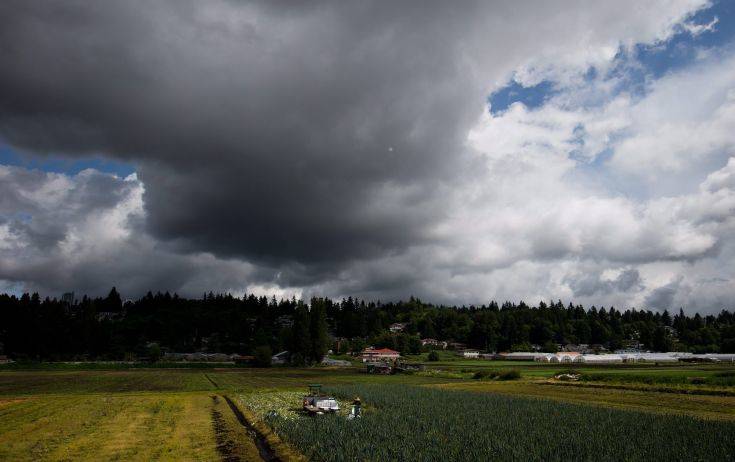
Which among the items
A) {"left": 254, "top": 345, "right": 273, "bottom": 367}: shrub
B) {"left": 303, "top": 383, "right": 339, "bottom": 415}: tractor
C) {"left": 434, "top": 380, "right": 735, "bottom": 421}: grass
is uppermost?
{"left": 303, "top": 383, "right": 339, "bottom": 415}: tractor

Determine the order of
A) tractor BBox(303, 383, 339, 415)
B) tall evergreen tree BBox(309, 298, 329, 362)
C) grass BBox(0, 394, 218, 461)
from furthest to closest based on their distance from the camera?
tall evergreen tree BBox(309, 298, 329, 362) → tractor BBox(303, 383, 339, 415) → grass BBox(0, 394, 218, 461)

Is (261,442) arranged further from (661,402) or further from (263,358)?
(263,358)

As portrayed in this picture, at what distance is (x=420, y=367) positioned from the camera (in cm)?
12081

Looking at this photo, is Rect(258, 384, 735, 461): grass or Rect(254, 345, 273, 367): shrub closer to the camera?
Rect(258, 384, 735, 461): grass

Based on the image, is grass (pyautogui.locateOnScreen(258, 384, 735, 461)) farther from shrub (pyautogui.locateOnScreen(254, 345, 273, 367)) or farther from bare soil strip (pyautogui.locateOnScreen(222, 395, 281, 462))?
shrub (pyautogui.locateOnScreen(254, 345, 273, 367))

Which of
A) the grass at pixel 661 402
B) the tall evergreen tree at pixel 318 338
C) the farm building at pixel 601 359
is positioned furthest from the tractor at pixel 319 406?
the farm building at pixel 601 359

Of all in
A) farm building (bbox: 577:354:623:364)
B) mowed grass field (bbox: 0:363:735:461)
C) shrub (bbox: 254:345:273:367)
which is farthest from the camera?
farm building (bbox: 577:354:623:364)

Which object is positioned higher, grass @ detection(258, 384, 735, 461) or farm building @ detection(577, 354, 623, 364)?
grass @ detection(258, 384, 735, 461)

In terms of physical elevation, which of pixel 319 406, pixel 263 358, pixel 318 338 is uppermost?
pixel 318 338

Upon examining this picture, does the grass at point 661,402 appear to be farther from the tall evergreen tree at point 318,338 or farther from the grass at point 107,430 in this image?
the tall evergreen tree at point 318,338

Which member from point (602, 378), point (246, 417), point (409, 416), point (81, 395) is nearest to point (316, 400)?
point (246, 417)

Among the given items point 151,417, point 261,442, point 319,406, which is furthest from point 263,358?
point 261,442

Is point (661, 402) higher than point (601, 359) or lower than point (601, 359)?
higher

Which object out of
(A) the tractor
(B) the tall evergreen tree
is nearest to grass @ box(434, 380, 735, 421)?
(A) the tractor
